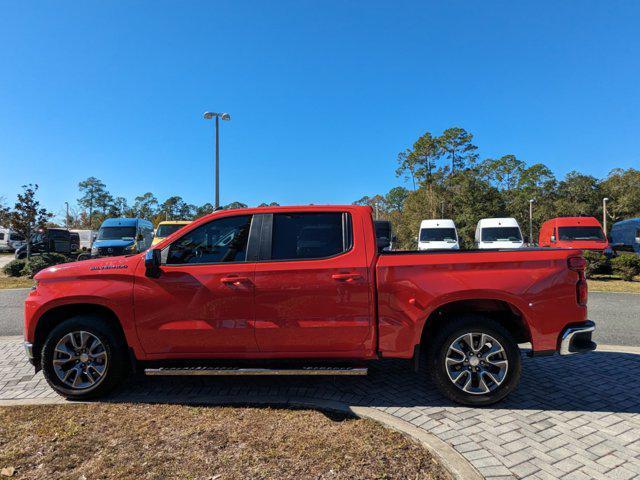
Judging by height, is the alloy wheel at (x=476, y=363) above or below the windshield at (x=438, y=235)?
below

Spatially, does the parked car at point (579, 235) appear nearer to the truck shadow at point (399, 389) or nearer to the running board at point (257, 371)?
the truck shadow at point (399, 389)

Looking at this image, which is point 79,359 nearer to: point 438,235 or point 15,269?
point 15,269

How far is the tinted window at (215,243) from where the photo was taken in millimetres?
4020

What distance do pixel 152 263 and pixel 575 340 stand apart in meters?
4.03

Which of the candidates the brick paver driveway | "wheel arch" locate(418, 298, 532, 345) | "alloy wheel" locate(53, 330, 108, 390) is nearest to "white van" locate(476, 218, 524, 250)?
the brick paver driveway

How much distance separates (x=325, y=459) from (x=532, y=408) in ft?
6.99

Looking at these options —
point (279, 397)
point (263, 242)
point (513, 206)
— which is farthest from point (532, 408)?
point (513, 206)

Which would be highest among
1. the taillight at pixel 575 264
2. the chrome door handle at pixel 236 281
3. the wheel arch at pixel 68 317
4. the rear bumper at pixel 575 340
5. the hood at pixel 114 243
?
the hood at pixel 114 243

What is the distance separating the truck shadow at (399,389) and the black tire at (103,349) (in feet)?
0.76

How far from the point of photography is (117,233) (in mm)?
18531

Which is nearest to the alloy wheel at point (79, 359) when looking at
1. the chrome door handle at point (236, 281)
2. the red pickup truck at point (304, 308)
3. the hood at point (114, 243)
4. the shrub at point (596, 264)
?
the red pickup truck at point (304, 308)

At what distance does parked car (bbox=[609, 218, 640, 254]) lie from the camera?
2398 centimetres

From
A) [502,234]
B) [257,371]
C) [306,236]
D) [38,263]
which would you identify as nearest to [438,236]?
[502,234]

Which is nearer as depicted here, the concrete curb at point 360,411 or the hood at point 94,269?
the concrete curb at point 360,411
